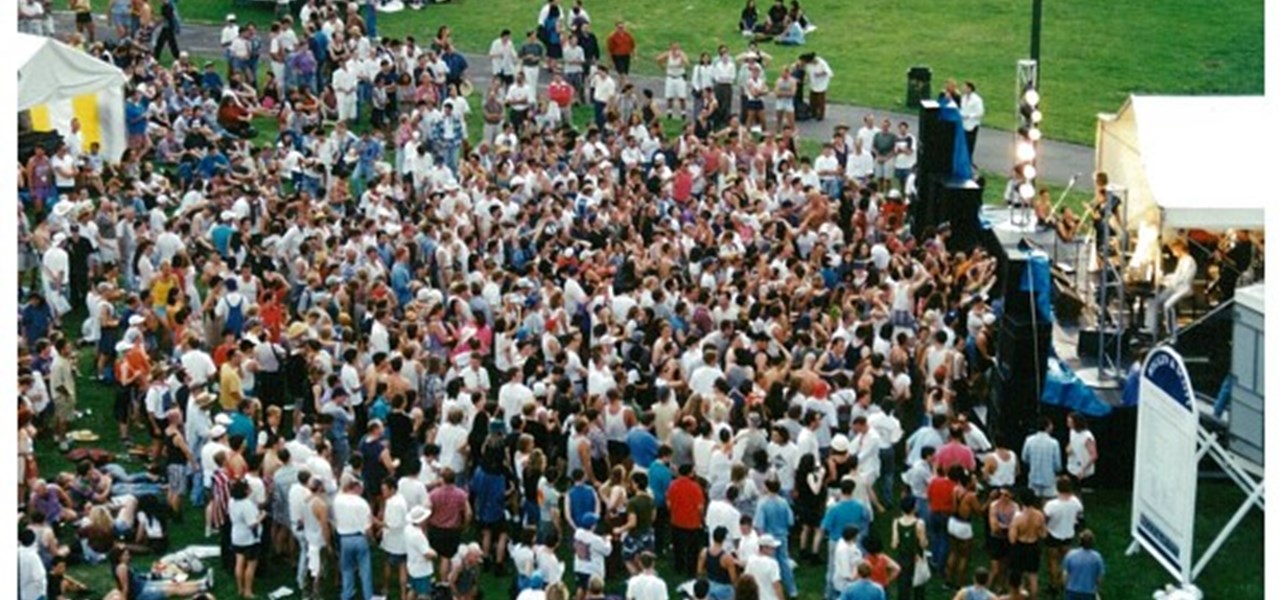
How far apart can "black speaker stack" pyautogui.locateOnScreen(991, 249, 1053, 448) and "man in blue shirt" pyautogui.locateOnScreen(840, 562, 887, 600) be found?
5746mm

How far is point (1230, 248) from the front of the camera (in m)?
27.7

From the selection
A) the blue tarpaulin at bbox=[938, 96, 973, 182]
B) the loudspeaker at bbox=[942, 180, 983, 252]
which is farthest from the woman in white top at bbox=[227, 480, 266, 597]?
the blue tarpaulin at bbox=[938, 96, 973, 182]

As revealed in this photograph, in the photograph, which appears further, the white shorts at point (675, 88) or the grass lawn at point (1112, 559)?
the white shorts at point (675, 88)

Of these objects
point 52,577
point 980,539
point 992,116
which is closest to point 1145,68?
point 992,116

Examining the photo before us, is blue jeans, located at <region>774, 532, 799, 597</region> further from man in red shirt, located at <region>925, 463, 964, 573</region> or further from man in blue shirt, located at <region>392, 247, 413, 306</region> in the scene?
man in blue shirt, located at <region>392, 247, 413, 306</region>

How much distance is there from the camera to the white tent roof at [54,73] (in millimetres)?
A: 33281

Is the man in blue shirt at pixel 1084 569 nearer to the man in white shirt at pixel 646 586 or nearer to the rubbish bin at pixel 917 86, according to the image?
the man in white shirt at pixel 646 586

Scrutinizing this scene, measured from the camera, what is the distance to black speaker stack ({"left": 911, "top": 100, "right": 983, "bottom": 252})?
102 feet

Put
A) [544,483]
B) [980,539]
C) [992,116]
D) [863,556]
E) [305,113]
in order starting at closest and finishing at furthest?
1. [863,556]
2. [544,483]
3. [980,539]
4. [305,113]
5. [992,116]

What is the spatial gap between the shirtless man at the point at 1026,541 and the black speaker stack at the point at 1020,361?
3.07 metres

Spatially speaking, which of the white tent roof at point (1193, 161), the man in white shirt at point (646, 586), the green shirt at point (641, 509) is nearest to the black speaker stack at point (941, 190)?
the white tent roof at point (1193, 161)

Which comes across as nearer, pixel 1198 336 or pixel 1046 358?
pixel 1046 358

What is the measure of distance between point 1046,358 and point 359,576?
7538 millimetres

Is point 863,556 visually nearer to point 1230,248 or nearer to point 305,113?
point 1230,248
